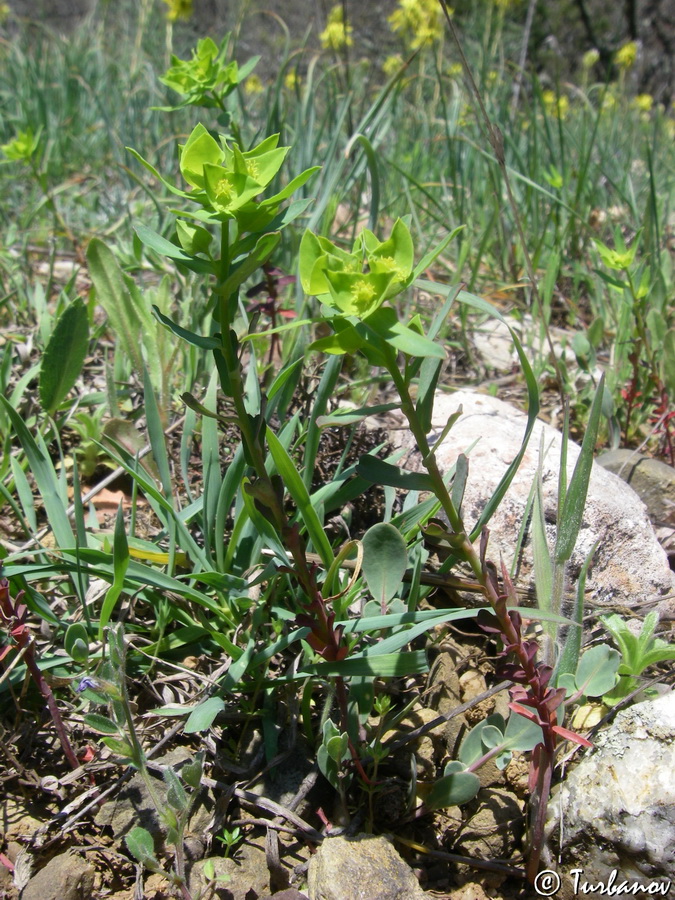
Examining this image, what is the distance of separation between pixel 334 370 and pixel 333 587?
43 cm

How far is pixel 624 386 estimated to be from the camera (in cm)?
218

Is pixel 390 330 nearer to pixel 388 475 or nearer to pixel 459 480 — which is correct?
pixel 388 475

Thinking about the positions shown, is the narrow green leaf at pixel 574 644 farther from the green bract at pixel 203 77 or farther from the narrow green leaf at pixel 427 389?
the green bract at pixel 203 77

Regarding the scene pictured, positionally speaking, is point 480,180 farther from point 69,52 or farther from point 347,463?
point 69,52

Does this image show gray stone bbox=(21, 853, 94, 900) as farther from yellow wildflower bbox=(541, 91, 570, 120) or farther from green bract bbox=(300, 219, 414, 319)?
yellow wildflower bbox=(541, 91, 570, 120)

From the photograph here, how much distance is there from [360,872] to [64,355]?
128cm

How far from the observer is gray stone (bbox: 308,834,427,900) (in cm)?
102

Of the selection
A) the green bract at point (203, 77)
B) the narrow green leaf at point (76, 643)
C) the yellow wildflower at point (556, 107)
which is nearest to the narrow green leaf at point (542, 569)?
the narrow green leaf at point (76, 643)

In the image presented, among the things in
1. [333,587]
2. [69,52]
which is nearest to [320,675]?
[333,587]

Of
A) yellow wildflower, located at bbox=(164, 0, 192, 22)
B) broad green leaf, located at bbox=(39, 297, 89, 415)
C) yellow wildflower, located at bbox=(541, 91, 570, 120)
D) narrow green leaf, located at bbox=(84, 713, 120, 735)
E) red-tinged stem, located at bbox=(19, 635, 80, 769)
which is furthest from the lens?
yellow wildflower, located at bbox=(164, 0, 192, 22)

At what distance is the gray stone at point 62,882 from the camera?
41.8 inches

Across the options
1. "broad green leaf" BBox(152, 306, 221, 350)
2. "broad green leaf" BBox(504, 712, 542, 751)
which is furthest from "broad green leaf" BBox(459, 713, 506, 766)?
"broad green leaf" BBox(152, 306, 221, 350)

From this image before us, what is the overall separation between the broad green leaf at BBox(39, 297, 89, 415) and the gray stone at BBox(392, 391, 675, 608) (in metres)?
0.86

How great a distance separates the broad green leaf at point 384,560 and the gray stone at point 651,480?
86 cm
